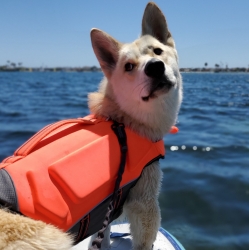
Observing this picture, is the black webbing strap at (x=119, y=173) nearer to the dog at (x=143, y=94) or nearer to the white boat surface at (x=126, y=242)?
the dog at (x=143, y=94)

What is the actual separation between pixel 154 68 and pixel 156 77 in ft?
0.29

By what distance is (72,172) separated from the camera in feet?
8.17

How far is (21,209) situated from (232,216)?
3.84 m

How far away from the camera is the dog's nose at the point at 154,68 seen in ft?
10.3

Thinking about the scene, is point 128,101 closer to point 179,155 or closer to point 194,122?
point 179,155

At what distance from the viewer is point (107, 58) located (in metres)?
3.71

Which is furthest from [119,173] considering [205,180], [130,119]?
[205,180]

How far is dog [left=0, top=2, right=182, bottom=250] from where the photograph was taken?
123 inches

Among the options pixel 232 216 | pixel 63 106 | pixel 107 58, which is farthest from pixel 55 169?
pixel 63 106

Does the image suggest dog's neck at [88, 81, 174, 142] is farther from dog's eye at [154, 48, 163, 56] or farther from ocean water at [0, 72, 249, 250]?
ocean water at [0, 72, 249, 250]

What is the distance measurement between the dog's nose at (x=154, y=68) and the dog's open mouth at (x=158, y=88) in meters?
0.07

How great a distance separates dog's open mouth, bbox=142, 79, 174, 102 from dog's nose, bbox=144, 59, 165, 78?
74 mm

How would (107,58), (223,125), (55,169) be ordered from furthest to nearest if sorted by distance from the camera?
1. (223,125)
2. (107,58)
3. (55,169)

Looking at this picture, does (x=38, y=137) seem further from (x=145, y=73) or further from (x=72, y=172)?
(x=145, y=73)
